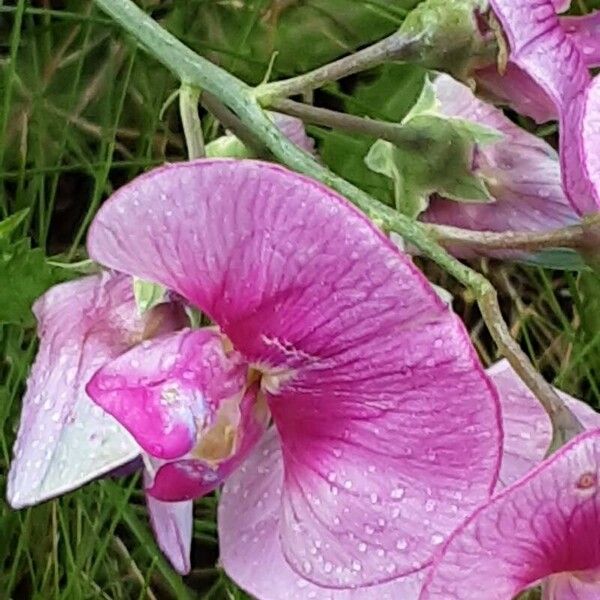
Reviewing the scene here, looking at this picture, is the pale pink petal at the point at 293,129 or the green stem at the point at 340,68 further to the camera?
the pale pink petal at the point at 293,129

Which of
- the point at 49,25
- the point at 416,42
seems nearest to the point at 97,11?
the point at 49,25

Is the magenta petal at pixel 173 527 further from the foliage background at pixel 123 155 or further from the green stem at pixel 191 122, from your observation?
the foliage background at pixel 123 155

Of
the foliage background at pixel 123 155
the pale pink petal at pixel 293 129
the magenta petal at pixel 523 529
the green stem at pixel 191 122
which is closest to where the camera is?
the magenta petal at pixel 523 529


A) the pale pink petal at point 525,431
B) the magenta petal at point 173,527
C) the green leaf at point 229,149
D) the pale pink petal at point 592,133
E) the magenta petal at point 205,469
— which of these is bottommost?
the magenta petal at point 173,527

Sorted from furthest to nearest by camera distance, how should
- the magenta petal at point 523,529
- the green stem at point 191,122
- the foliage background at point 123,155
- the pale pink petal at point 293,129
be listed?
the foliage background at point 123,155 < the pale pink petal at point 293,129 < the green stem at point 191,122 < the magenta petal at point 523,529

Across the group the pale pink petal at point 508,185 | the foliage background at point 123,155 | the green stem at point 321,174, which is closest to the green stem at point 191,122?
the green stem at point 321,174

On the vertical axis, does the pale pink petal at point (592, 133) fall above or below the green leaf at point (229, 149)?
above

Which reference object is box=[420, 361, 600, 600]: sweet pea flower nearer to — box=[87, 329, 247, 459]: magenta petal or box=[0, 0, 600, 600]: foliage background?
box=[87, 329, 247, 459]: magenta petal
